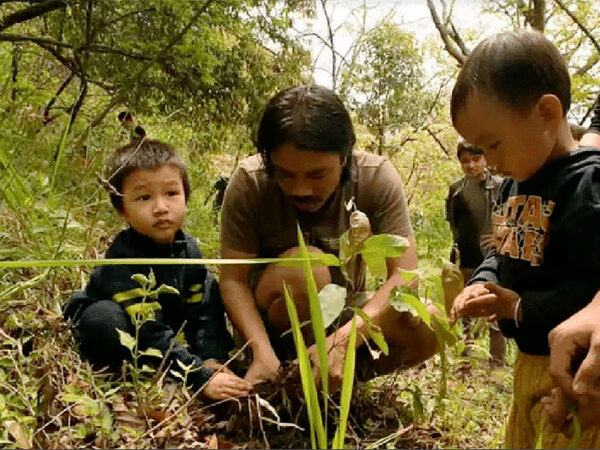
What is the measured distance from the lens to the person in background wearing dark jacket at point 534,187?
1269 millimetres

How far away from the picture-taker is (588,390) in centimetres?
105

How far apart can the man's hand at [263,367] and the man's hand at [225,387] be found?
6cm

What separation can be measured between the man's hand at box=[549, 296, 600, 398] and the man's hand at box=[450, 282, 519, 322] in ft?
0.84

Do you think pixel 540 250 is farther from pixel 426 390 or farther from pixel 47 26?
pixel 47 26

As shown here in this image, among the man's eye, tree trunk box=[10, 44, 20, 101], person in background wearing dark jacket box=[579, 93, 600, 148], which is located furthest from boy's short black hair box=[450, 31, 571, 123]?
tree trunk box=[10, 44, 20, 101]

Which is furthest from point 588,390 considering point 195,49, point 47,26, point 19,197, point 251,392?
point 47,26

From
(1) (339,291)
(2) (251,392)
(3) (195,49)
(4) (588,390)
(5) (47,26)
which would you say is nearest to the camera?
(4) (588,390)

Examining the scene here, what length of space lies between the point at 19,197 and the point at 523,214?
1853mm

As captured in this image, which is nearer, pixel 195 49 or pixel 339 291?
pixel 339 291

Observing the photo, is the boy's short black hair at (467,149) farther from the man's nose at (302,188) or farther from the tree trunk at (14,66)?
the tree trunk at (14,66)

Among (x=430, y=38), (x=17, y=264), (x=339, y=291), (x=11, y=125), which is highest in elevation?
(x=430, y=38)

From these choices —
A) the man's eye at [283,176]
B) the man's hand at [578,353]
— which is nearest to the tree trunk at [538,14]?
the man's eye at [283,176]

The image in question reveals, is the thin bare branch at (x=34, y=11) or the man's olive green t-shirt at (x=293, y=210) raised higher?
the thin bare branch at (x=34, y=11)

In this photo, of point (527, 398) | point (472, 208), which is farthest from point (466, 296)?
point (472, 208)
